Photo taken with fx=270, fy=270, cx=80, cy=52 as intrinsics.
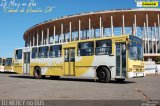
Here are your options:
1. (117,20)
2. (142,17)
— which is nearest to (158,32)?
(142,17)

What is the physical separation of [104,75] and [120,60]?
1.59 meters

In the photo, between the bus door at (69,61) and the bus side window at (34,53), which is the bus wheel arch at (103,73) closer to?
the bus door at (69,61)

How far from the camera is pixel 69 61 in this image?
19688 millimetres

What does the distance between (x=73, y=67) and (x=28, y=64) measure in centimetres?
603

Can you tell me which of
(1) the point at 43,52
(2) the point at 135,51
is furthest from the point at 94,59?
(1) the point at 43,52

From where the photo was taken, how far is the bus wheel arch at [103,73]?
1691 cm

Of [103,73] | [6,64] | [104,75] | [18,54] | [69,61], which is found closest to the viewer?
[104,75]

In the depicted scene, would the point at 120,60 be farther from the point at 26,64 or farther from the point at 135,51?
the point at 26,64

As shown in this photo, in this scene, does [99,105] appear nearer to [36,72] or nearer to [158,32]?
[36,72]

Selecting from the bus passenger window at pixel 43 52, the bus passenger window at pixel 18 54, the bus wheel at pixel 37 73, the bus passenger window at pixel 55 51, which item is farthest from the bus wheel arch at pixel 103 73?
the bus passenger window at pixel 18 54

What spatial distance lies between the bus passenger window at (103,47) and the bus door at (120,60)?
616 millimetres

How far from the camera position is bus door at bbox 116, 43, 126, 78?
16109 mm

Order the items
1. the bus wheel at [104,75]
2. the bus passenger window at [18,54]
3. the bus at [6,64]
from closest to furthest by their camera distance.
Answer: the bus wheel at [104,75] → the bus passenger window at [18,54] → the bus at [6,64]

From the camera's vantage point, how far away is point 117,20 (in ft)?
201
